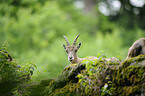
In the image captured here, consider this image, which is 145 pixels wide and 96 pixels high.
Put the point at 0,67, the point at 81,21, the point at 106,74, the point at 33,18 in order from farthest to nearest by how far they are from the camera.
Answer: the point at 81,21 < the point at 33,18 < the point at 0,67 < the point at 106,74

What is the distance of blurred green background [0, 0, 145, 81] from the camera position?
832 inches

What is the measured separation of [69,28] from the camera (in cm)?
2844

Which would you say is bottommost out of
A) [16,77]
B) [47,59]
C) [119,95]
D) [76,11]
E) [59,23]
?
[119,95]

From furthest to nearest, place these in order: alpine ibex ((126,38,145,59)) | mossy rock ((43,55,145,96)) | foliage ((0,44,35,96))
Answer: foliage ((0,44,35,96)) < alpine ibex ((126,38,145,59)) < mossy rock ((43,55,145,96))

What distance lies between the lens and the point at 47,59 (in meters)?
21.6

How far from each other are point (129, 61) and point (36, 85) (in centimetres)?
286

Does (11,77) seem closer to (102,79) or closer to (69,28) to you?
(102,79)

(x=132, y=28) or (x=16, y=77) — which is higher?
(x=132, y=28)

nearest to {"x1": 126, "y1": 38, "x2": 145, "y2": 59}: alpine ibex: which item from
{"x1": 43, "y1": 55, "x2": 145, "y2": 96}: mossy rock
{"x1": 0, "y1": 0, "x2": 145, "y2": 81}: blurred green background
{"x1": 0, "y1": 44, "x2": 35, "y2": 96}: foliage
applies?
{"x1": 43, "y1": 55, "x2": 145, "y2": 96}: mossy rock

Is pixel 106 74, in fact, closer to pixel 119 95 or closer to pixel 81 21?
pixel 119 95

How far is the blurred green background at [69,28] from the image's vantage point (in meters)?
21.1

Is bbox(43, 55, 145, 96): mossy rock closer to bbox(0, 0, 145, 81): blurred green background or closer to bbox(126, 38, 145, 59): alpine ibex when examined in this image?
bbox(126, 38, 145, 59): alpine ibex

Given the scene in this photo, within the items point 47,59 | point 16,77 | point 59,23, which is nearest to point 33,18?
point 59,23

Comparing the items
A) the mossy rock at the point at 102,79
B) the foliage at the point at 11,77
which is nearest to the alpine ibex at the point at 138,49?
the mossy rock at the point at 102,79
